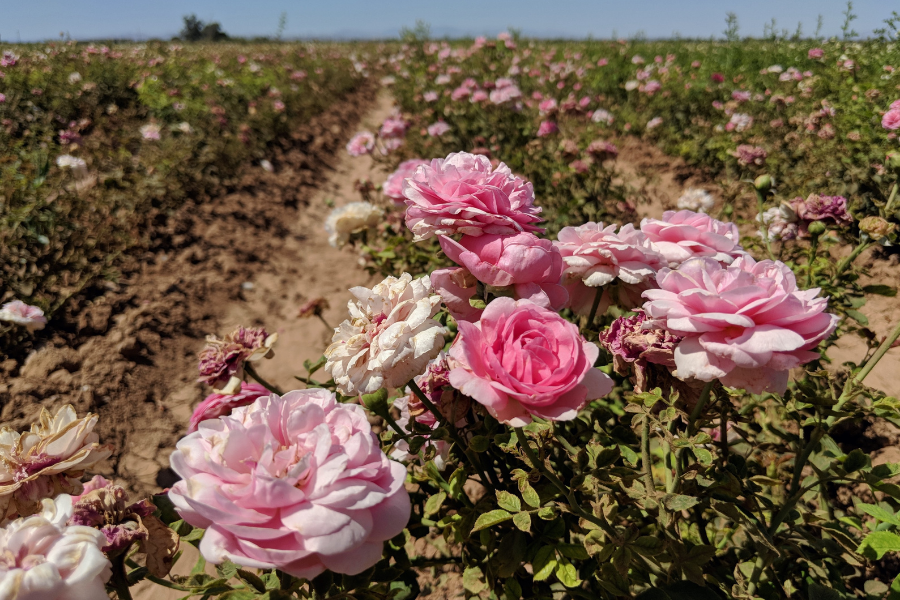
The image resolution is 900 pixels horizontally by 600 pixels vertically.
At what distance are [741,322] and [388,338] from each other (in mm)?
516

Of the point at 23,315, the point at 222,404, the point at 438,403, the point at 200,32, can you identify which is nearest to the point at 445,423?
the point at 438,403

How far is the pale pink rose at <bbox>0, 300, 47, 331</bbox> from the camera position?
2.53 m

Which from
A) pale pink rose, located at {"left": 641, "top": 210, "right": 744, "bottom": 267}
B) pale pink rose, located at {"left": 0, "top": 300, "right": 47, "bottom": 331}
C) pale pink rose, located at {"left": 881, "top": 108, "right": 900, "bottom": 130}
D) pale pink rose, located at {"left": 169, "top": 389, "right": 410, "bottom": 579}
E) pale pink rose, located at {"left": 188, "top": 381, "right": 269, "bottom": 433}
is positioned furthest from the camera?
pale pink rose, located at {"left": 0, "top": 300, "right": 47, "bottom": 331}

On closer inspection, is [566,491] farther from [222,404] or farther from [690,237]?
[222,404]

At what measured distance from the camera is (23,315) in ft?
8.51

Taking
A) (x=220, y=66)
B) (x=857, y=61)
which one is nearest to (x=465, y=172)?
(x=857, y=61)

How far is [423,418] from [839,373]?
177 centimetres

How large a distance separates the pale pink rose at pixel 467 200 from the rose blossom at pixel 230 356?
601 millimetres

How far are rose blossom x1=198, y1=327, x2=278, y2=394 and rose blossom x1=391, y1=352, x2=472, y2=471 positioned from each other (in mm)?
437

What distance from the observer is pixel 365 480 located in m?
0.62

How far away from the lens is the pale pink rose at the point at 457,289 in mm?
893

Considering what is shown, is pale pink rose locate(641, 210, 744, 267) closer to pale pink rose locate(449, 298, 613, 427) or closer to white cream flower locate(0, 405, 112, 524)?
pale pink rose locate(449, 298, 613, 427)

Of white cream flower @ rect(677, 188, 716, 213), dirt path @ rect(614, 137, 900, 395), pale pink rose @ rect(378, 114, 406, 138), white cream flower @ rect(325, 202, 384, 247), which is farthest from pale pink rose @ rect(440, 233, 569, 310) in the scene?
pale pink rose @ rect(378, 114, 406, 138)

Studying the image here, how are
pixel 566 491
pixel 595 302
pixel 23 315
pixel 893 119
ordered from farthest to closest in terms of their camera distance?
pixel 23 315, pixel 893 119, pixel 595 302, pixel 566 491
